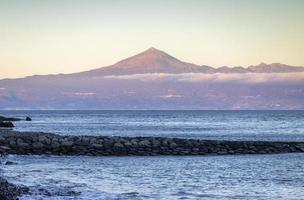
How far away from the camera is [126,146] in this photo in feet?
160

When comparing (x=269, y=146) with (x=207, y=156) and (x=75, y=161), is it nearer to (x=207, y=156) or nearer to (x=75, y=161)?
(x=207, y=156)

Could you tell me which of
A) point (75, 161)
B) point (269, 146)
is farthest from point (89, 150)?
point (269, 146)

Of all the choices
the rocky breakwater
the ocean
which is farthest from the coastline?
the ocean

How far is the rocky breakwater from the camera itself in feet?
156

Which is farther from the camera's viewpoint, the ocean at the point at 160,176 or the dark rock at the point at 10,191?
the ocean at the point at 160,176

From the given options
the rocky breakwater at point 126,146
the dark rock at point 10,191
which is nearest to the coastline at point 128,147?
the rocky breakwater at point 126,146

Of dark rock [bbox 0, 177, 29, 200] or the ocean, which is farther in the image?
the ocean

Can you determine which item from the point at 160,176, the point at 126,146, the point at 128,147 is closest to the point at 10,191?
the point at 160,176

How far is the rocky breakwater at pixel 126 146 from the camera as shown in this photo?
47.5m

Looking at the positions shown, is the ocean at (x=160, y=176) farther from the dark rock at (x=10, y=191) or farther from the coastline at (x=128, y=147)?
the coastline at (x=128, y=147)

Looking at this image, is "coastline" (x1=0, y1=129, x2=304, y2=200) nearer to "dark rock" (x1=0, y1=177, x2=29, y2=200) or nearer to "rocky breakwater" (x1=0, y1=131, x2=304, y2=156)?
"rocky breakwater" (x1=0, y1=131, x2=304, y2=156)

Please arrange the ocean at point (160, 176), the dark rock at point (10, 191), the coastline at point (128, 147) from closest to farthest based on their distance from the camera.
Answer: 1. the dark rock at point (10, 191)
2. the ocean at point (160, 176)
3. the coastline at point (128, 147)

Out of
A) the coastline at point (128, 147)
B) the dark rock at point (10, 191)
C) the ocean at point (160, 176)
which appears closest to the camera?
the dark rock at point (10, 191)

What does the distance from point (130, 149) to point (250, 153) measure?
367 inches
